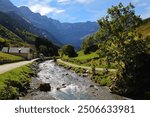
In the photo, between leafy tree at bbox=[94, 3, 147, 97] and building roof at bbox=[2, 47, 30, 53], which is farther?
building roof at bbox=[2, 47, 30, 53]

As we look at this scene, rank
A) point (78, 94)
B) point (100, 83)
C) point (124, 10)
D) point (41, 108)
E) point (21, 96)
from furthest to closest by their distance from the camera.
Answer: point (100, 83)
point (124, 10)
point (78, 94)
point (21, 96)
point (41, 108)

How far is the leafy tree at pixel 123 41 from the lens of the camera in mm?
53094

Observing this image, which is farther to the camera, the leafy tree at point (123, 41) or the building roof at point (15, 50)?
the building roof at point (15, 50)

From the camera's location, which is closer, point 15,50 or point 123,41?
point 123,41

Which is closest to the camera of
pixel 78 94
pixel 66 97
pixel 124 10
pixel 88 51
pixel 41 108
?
pixel 41 108

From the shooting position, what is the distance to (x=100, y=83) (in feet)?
218

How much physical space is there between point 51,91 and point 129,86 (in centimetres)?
1391

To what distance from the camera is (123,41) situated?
55.0m

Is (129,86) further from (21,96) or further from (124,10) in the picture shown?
(21,96)

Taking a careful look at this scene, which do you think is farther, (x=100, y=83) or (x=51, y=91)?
(x=100, y=83)

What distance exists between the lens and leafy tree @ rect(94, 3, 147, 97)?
174 feet

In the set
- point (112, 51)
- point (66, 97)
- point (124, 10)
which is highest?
point (124, 10)

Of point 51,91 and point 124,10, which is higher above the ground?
point 124,10


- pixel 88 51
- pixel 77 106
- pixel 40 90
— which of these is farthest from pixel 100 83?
pixel 88 51
